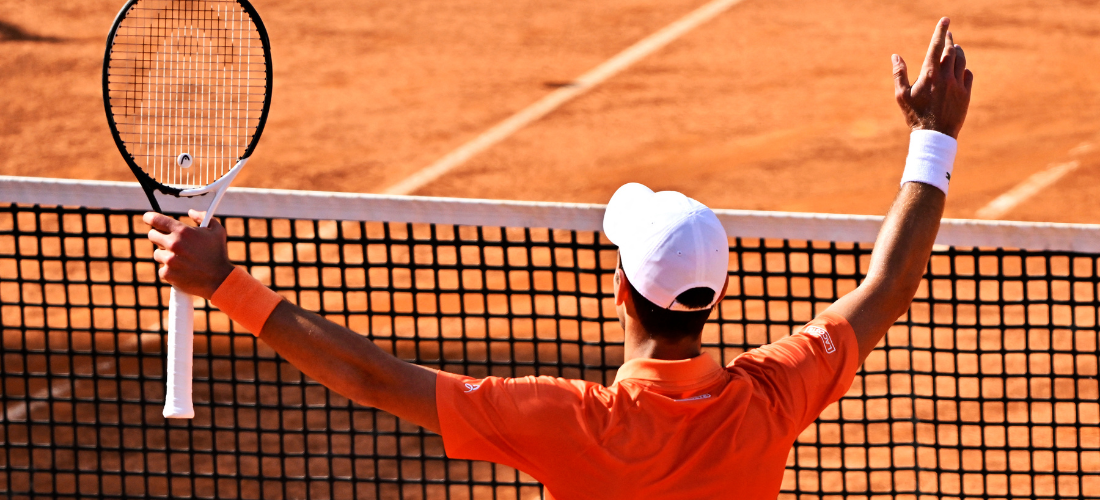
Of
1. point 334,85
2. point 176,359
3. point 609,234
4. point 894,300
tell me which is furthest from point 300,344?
point 334,85

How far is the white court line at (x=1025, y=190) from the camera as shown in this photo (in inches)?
426

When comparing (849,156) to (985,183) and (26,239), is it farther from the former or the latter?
(26,239)

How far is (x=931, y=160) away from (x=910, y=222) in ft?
0.60

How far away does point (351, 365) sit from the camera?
2.63 m

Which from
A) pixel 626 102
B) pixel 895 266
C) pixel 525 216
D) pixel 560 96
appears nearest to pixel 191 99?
pixel 560 96

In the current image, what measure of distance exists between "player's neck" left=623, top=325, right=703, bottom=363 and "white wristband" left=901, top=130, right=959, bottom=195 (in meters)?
0.84

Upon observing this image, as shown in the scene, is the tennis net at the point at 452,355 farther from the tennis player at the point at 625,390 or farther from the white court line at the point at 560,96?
the tennis player at the point at 625,390

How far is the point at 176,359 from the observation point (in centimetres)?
289

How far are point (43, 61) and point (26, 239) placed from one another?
15.6 ft

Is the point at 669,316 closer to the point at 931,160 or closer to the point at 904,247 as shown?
the point at 904,247

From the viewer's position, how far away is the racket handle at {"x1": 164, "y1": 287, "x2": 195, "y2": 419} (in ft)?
9.37

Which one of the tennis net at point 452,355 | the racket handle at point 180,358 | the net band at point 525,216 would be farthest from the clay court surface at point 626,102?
the racket handle at point 180,358

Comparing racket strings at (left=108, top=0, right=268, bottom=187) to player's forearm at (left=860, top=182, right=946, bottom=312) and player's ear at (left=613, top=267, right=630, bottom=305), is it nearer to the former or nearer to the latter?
player's ear at (left=613, top=267, right=630, bottom=305)

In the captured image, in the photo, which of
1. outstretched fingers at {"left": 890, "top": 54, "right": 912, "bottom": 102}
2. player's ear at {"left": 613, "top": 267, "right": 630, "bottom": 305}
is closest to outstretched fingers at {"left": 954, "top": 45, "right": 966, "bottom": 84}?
outstretched fingers at {"left": 890, "top": 54, "right": 912, "bottom": 102}
